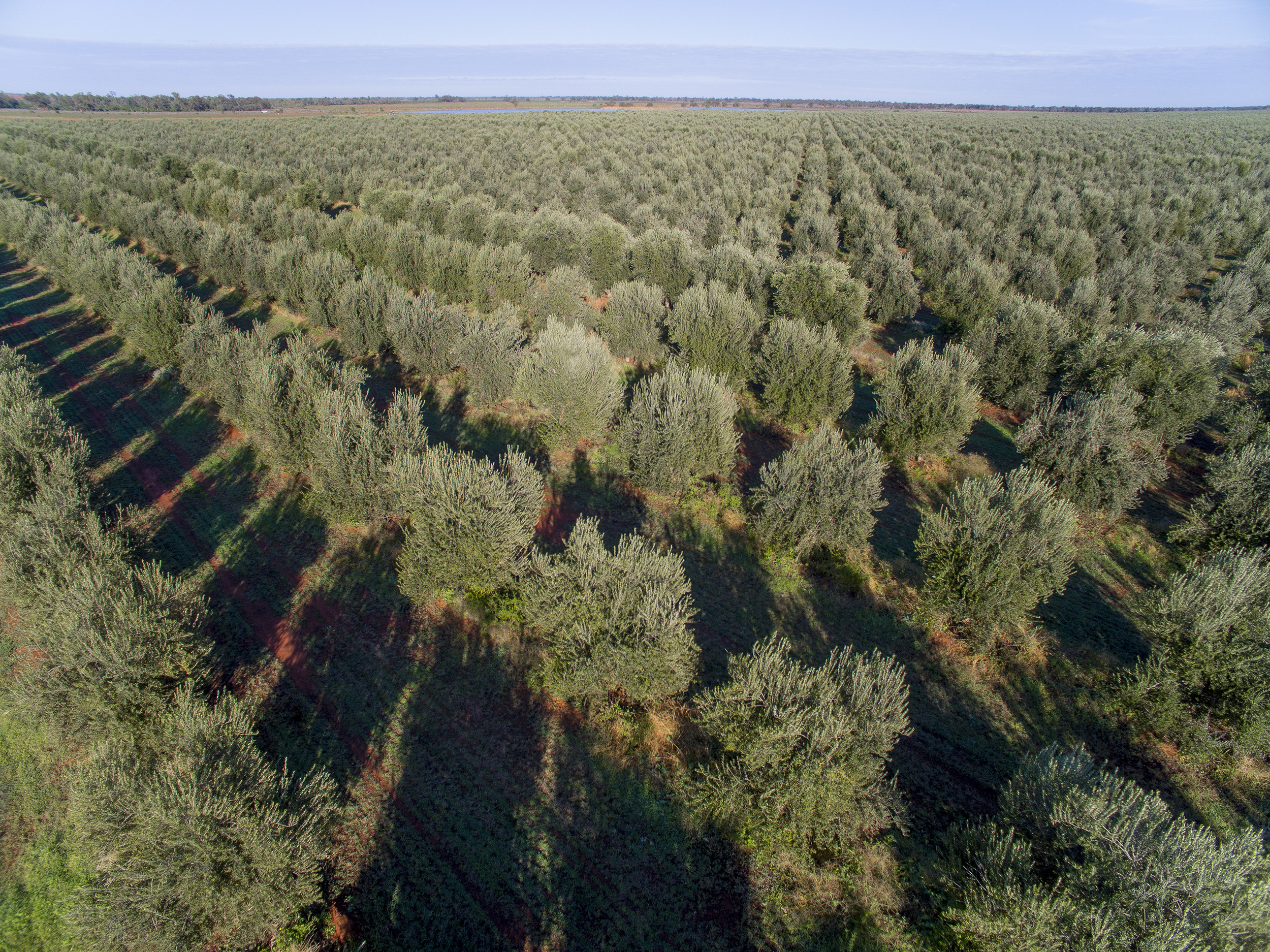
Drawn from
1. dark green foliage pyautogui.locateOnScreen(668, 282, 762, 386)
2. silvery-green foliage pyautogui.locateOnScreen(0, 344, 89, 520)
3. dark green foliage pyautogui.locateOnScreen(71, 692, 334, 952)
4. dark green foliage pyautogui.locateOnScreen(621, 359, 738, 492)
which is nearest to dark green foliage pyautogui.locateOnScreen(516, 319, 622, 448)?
dark green foliage pyautogui.locateOnScreen(621, 359, 738, 492)

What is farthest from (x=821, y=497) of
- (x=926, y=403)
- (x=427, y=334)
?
(x=427, y=334)

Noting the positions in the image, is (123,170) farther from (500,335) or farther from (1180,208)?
(1180,208)

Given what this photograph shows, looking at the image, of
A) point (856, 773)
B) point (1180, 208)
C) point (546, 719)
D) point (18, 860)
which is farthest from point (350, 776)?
point (1180, 208)

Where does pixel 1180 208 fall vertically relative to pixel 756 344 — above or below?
above

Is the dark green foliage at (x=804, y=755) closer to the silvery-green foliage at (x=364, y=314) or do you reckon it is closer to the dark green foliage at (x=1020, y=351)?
the dark green foliage at (x=1020, y=351)

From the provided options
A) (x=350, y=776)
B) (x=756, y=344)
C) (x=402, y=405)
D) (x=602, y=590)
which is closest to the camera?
(x=350, y=776)

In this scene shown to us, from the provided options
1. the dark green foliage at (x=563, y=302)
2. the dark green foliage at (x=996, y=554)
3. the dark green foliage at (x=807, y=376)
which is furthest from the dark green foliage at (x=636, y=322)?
the dark green foliage at (x=996, y=554)
